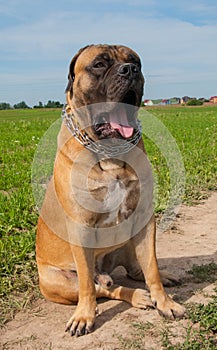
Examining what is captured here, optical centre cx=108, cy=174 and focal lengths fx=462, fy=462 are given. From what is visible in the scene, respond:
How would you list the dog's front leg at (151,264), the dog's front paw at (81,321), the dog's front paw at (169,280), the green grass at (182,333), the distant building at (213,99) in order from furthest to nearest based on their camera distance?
the distant building at (213,99)
the dog's front paw at (169,280)
the dog's front leg at (151,264)
the dog's front paw at (81,321)
the green grass at (182,333)

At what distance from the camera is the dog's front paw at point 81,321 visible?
2791 mm

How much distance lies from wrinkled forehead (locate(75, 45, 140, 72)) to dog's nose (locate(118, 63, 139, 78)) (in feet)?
0.55

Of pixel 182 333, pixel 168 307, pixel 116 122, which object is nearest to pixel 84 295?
pixel 168 307

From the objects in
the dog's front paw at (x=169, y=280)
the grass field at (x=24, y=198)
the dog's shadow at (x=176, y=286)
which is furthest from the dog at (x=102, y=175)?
the grass field at (x=24, y=198)

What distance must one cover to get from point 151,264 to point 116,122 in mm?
961

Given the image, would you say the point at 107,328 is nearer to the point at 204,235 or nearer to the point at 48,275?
the point at 48,275

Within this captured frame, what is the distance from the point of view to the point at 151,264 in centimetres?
304

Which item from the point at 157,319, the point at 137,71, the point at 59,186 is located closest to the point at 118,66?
the point at 137,71

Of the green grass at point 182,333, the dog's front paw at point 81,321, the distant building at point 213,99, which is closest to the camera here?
the green grass at point 182,333

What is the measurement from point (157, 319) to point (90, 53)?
5.63 ft

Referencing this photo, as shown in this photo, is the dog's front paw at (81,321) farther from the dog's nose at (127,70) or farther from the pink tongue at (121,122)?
the dog's nose at (127,70)

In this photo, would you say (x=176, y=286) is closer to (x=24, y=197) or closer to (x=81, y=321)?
(x=81, y=321)

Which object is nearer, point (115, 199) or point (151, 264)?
point (115, 199)

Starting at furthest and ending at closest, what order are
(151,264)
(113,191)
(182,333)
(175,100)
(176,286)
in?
(175,100), (176,286), (151,264), (113,191), (182,333)
